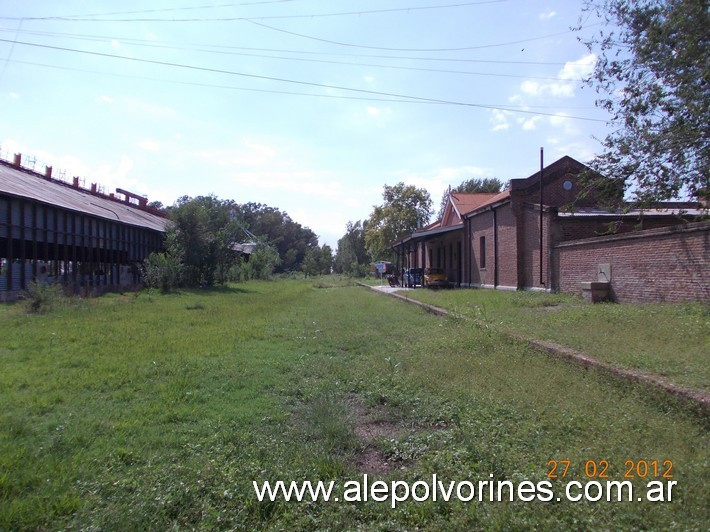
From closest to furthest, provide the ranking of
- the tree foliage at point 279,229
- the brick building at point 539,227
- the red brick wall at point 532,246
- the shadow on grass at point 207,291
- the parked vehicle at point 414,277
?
the brick building at point 539,227
the red brick wall at point 532,246
the shadow on grass at point 207,291
the parked vehicle at point 414,277
the tree foliage at point 279,229

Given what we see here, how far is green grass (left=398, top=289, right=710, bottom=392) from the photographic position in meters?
6.20

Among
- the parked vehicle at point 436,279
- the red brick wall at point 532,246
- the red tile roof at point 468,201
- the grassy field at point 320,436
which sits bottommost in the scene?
the grassy field at point 320,436

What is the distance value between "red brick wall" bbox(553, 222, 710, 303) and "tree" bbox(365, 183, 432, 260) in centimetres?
3791

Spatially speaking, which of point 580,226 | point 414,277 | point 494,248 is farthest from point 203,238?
point 580,226

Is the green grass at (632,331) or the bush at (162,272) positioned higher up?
the bush at (162,272)

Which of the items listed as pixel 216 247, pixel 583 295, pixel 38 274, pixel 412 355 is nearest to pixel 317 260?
pixel 216 247

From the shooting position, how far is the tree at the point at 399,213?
179 feet

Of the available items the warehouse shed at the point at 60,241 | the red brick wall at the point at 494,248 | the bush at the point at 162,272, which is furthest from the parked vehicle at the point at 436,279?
the warehouse shed at the point at 60,241

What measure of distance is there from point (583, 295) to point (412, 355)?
9101 mm

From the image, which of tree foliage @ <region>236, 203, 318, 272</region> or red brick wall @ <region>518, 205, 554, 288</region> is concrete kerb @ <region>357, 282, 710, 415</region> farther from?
tree foliage @ <region>236, 203, 318, 272</region>

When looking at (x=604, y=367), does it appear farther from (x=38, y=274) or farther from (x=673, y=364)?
(x=38, y=274)

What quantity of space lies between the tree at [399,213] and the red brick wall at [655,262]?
37.9 meters

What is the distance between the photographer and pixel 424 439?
15.6 ft

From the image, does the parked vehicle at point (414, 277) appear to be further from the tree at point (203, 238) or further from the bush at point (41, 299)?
the bush at point (41, 299)
